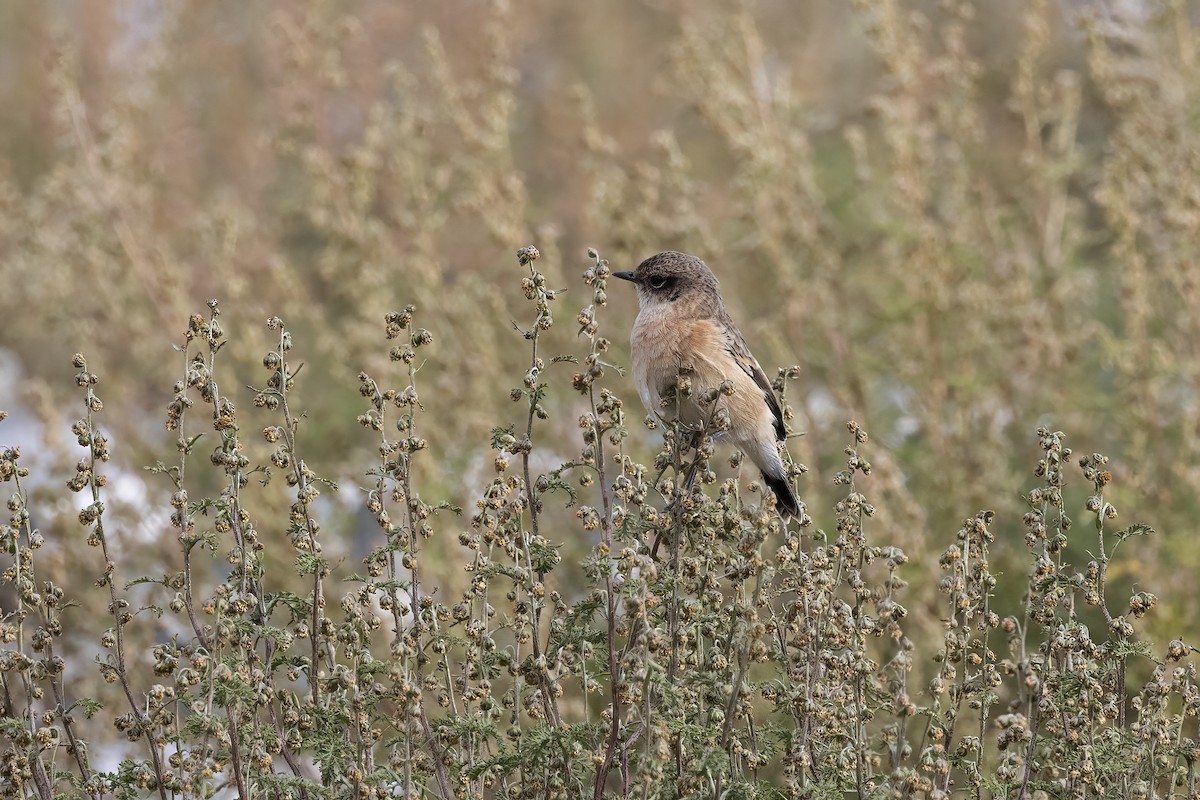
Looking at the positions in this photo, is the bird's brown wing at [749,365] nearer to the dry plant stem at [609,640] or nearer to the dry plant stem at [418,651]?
the dry plant stem at [609,640]

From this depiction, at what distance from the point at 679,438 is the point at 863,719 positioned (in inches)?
34.5

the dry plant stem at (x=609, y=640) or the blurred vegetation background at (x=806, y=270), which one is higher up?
the blurred vegetation background at (x=806, y=270)

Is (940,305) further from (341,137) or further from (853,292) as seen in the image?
(341,137)

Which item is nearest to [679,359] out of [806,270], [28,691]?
[28,691]

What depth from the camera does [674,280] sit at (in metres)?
5.38

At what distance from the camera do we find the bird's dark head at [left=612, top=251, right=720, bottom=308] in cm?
Result: 535

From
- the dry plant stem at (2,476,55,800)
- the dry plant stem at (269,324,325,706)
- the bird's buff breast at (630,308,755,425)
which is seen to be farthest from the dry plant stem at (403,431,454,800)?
the bird's buff breast at (630,308,755,425)

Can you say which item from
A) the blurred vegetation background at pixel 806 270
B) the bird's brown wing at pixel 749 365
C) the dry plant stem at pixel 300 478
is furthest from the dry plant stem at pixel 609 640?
the blurred vegetation background at pixel 806 270

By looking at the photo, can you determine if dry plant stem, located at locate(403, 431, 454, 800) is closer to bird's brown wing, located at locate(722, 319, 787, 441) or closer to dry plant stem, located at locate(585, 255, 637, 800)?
dry plant stem, located at locate(585, 255, 637, 800)

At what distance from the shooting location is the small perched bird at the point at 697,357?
4910 millimetres

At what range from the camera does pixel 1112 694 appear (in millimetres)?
3473

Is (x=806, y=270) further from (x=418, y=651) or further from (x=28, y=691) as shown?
(x=28, y=691)

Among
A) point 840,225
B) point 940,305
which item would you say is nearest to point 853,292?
point 840,225

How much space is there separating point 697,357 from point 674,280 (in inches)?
20.9
